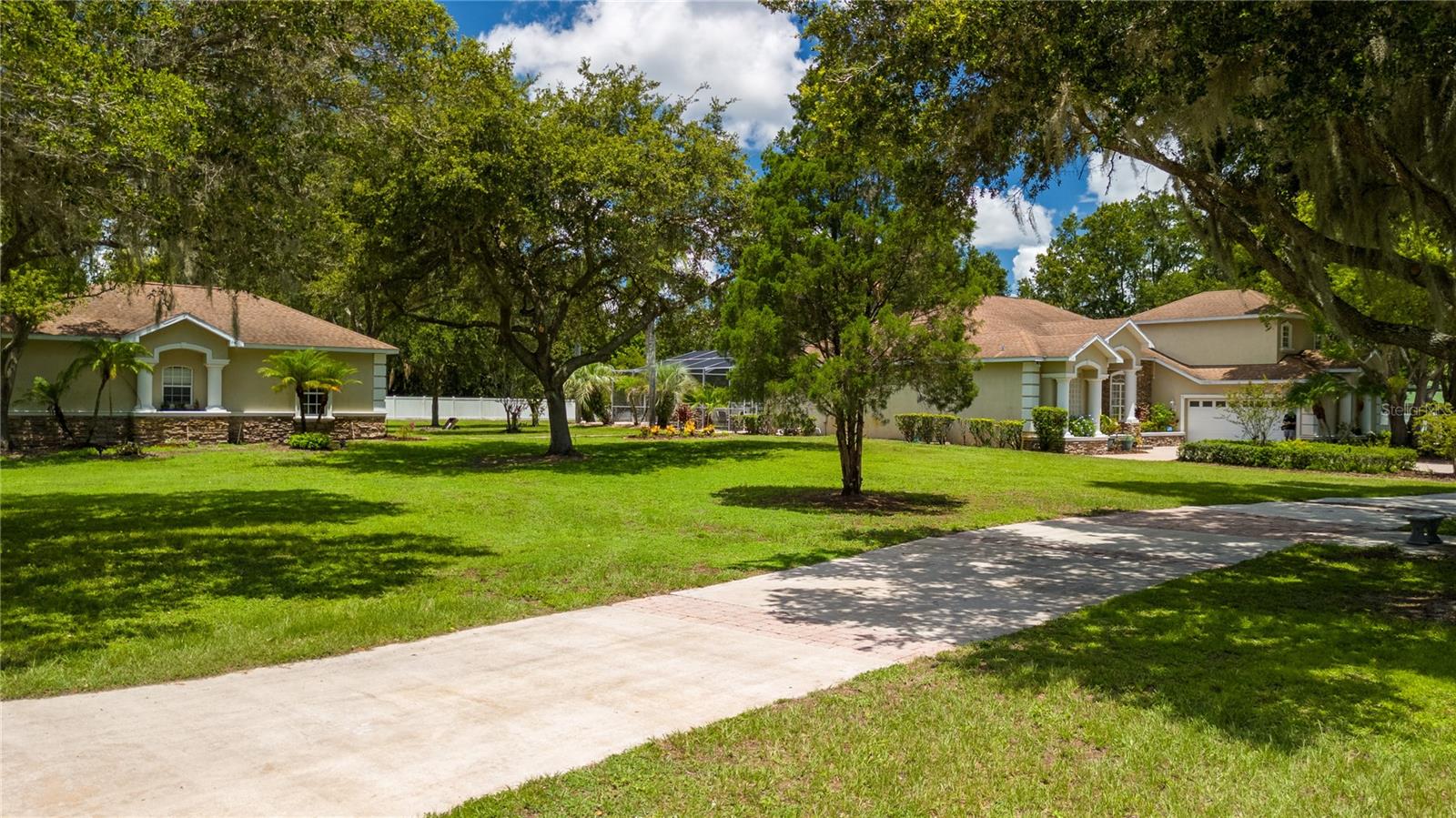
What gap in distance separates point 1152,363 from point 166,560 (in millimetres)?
33243

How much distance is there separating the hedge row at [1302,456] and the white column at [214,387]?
93.4 feet

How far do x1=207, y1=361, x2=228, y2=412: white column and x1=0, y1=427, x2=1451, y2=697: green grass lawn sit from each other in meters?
2.43

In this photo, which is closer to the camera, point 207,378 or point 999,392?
point 207,378

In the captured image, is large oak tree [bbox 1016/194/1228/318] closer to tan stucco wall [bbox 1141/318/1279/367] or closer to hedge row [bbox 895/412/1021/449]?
tan stucco wall [bbox 1141/318/1279/367]

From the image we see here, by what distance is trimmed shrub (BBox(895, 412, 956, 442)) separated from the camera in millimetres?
30453

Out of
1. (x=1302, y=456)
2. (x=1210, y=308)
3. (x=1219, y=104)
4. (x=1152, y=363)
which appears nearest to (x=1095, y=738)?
(x=1219, y=104)

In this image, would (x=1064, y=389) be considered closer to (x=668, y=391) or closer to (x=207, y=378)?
(x=668, y=391)

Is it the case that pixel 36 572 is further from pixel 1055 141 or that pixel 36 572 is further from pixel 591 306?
pixel 591 306

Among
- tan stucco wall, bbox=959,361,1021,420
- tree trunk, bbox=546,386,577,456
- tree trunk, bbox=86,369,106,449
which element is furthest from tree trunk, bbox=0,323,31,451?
tan stucco wall, bbox=959,361,1021,420

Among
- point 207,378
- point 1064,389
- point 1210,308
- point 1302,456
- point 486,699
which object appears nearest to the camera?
point 486,699

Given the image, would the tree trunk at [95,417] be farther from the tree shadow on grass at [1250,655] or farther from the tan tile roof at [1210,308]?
the tan tile roof at [1210,308]

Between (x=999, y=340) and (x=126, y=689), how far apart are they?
28.7m

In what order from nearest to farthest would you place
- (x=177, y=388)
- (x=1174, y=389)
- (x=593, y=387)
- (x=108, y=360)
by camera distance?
(x=108, y=360) → (x=177, y=388) → (x=1174, y=389) → (x=593, y=387)

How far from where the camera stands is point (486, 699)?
5480mm
